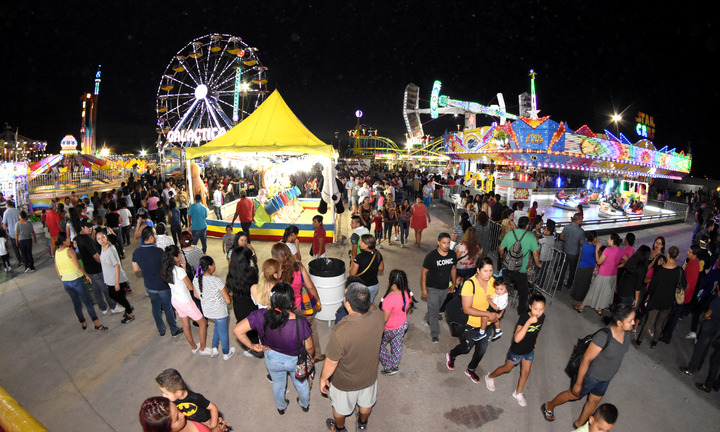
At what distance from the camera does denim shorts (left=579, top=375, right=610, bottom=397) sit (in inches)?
125

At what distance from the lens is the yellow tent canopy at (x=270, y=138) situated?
8.80 m

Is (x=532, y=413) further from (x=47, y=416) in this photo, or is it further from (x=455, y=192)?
(x=455, y=192)

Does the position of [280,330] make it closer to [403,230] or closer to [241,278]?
[241,278]

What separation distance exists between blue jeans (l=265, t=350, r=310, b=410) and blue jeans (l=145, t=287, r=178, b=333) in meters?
2.21

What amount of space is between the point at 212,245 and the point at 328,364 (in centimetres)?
790

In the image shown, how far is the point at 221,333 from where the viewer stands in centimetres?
426

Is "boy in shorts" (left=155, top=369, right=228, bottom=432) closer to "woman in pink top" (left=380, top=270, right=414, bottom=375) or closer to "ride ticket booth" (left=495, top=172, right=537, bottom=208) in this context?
"woman in pink top" (left=380, top=270, right=414, bottom=375)

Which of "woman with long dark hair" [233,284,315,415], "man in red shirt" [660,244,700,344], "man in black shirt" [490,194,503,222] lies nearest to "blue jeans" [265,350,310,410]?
"woman with long dark hair" [233,284,315,415]

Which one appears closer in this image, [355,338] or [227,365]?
[355,338]

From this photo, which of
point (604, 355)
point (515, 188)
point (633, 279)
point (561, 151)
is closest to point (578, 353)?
point (604, 355)

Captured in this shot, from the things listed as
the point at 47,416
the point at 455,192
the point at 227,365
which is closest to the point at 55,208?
the point at 47,416

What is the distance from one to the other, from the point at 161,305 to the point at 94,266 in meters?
1.35

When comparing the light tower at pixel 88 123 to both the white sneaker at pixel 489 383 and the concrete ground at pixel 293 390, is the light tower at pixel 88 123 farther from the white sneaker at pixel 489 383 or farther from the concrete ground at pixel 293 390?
the white sneaker at pixel 489 383

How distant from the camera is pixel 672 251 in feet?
15.6
